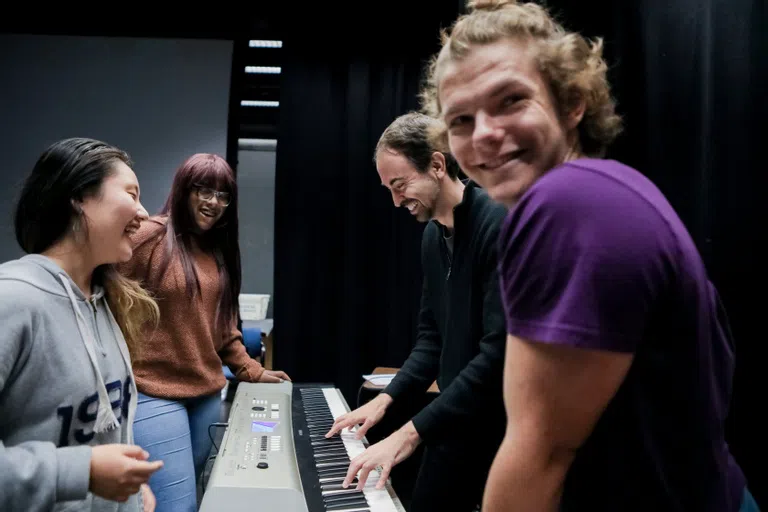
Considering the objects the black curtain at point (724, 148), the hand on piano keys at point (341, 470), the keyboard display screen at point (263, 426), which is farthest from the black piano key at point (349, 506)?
the black curtain at point (724, 148)

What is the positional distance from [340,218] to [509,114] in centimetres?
296

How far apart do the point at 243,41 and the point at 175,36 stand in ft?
1.41

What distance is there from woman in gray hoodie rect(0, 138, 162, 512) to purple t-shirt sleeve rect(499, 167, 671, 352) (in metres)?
0.78

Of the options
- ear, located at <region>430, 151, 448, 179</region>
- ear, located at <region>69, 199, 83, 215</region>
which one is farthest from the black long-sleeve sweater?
ear, located at <region>69, 199, 83, 215</region>

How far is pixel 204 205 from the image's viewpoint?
186 centimetres

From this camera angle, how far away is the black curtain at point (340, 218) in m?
3.54

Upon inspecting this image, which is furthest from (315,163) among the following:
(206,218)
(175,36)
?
(206,218)

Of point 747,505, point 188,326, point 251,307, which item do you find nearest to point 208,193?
point 188,326

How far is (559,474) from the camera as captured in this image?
55cm

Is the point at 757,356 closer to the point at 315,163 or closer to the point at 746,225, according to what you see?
the point at 746,225

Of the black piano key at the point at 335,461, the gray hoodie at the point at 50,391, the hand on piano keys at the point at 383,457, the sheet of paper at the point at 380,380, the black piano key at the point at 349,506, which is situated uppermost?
the gray hoodie at the point at 50,391

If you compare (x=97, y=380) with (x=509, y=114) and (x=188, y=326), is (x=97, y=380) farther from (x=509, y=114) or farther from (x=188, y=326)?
(x=509, y=114)

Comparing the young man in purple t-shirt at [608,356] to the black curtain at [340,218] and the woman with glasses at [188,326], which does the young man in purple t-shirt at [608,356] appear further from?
Result: the black curtain at [340,218]

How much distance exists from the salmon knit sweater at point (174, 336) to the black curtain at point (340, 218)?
172 centimetres
